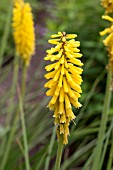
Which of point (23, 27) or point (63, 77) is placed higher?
point (23, 27)

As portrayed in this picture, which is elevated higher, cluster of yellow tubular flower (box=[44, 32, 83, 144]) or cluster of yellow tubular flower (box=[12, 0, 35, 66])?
cluster of yellow tubular flower (box=[12, 0, 35, 66])

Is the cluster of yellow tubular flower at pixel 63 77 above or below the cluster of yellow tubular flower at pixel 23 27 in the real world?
below

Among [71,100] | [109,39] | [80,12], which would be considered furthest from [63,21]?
[71,100]

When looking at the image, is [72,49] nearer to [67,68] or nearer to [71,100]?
[67,68]

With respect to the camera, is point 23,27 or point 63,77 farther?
point 23,27

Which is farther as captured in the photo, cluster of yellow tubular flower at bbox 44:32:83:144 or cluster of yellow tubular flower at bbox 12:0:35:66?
cluster of yellow tubular flower at bbox 12:0:35:66
